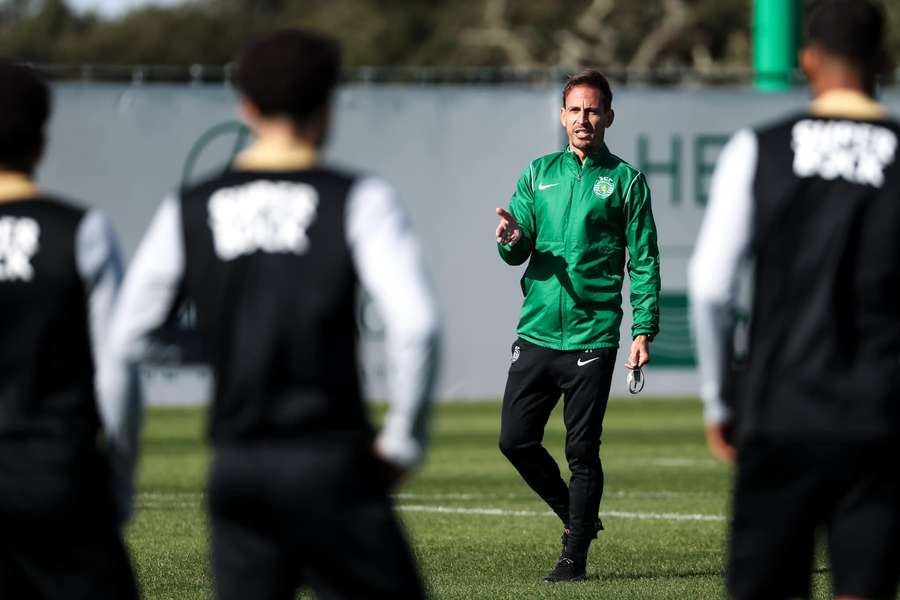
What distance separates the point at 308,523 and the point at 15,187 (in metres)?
1.12

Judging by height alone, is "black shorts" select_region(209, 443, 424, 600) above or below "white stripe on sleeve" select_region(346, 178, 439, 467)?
below

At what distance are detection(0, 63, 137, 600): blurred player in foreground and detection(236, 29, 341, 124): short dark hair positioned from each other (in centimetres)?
52

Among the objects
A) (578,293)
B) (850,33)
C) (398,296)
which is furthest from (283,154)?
(578,293)

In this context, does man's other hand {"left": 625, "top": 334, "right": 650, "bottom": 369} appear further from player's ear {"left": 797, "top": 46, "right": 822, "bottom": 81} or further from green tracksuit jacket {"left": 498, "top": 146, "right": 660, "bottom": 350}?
player's ear {"left": 797, "top": 46, "right": 822, "bottom": 81}

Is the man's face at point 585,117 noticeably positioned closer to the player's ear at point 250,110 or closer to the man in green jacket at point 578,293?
the man in green jacket at point 578,293

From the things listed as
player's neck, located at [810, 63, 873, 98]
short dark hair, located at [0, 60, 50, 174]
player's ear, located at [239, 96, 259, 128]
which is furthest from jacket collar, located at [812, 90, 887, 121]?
short dark hair, located at [0, 60, 50, 174]

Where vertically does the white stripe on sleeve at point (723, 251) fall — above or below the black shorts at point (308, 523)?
above

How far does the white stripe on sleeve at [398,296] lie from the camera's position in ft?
13.7

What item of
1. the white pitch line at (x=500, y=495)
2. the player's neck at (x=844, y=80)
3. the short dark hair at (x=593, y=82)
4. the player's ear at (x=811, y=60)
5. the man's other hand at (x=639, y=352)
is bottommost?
the white pitch line at (x=500, y=495)

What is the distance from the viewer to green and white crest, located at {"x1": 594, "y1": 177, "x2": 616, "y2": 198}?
8.74 meters

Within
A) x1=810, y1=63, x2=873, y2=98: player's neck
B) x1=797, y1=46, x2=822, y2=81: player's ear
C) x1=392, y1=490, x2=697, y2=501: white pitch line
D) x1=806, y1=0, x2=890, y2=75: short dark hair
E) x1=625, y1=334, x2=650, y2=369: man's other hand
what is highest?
x1=806, y1=0, x2=890, y2=75: short dark hair

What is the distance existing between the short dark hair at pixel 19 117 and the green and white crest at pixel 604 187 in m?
4.43

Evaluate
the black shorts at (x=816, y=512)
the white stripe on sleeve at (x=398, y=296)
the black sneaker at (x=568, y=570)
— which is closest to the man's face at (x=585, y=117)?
the black sneaker at (x=568, y=570)

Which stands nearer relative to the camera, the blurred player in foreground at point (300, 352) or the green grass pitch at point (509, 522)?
the blurred player in foreground at point (300, 352)
